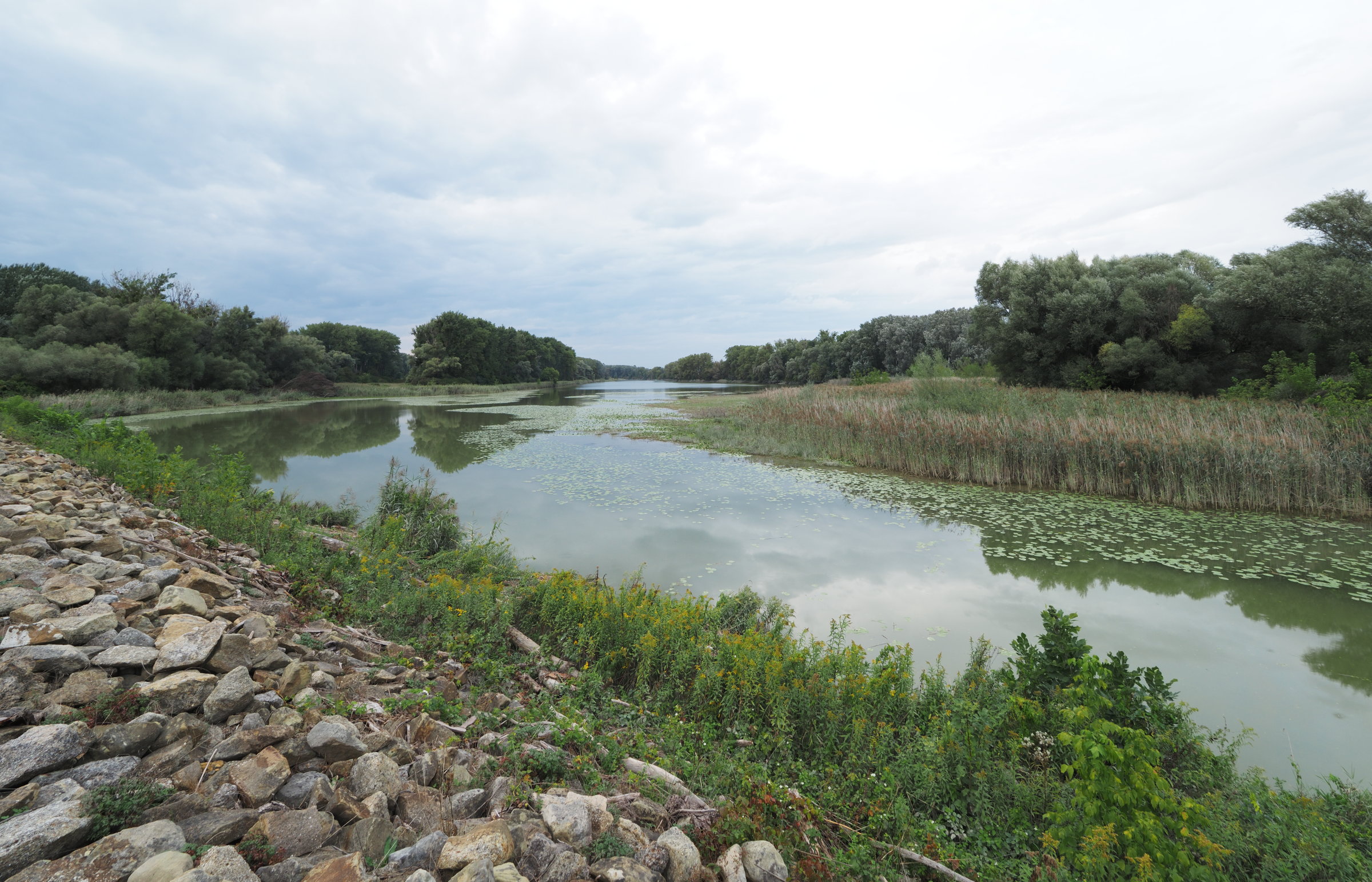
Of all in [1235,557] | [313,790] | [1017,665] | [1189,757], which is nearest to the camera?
[313,790]

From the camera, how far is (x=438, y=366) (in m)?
65.0

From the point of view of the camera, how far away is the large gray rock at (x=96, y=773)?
74.4 inches

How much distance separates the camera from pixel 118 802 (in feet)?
5.92

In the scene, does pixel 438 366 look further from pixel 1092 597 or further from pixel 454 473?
pixel 1092 597

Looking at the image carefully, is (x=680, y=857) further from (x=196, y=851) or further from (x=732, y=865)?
(x=196, y=851)

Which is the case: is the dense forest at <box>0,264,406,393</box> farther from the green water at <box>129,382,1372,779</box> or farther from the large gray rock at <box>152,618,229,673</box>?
the large gray rock at <box>152,618,229,673</box>

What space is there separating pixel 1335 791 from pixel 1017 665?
1760mm

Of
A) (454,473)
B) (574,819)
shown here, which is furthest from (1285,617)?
(454,473)

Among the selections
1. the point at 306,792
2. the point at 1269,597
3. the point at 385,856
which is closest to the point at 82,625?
the point at 306,792

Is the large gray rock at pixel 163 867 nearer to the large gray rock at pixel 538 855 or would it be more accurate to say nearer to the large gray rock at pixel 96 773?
the large gray rock at pixel 96 773

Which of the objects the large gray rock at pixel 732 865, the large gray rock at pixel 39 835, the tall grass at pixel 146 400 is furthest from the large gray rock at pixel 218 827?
the tall grass at pixel 146 400

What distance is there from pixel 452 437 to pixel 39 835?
69.3 feet

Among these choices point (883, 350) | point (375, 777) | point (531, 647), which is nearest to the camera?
point (375, 777)

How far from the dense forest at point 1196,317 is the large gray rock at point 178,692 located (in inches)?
790
